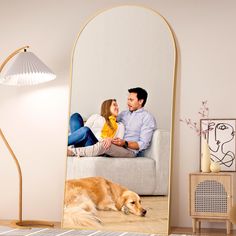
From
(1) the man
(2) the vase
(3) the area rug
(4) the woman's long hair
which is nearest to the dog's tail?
(3) the area rug

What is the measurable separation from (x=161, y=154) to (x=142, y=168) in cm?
21

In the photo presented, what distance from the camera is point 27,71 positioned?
16.1 feet

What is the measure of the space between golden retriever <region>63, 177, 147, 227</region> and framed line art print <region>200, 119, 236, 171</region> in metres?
0.80

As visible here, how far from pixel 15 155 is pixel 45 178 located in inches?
15.5

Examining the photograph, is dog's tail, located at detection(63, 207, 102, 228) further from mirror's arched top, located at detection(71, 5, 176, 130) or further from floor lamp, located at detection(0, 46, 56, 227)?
mirror's arched top, located at detection(71, 5, 176, 130)

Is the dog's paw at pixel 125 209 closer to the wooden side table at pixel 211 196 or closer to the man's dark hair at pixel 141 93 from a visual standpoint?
the wooden side table at pixel 211 196


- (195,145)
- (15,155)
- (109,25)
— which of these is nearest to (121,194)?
(195,145)

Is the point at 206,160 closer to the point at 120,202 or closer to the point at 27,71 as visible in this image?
the point at 120,202

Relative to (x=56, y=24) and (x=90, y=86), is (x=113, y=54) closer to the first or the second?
(x=90, y=86)

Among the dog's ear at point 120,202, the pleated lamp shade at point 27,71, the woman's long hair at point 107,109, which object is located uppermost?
the pleated lamp shade at point 27,71

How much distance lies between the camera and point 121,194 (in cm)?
482

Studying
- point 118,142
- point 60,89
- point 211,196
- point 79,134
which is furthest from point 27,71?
point 211,196

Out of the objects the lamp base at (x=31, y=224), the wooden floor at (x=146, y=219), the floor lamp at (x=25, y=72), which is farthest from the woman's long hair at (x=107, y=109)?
the lamp base at (x=31, y=224)

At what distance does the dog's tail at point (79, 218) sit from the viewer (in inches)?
189
